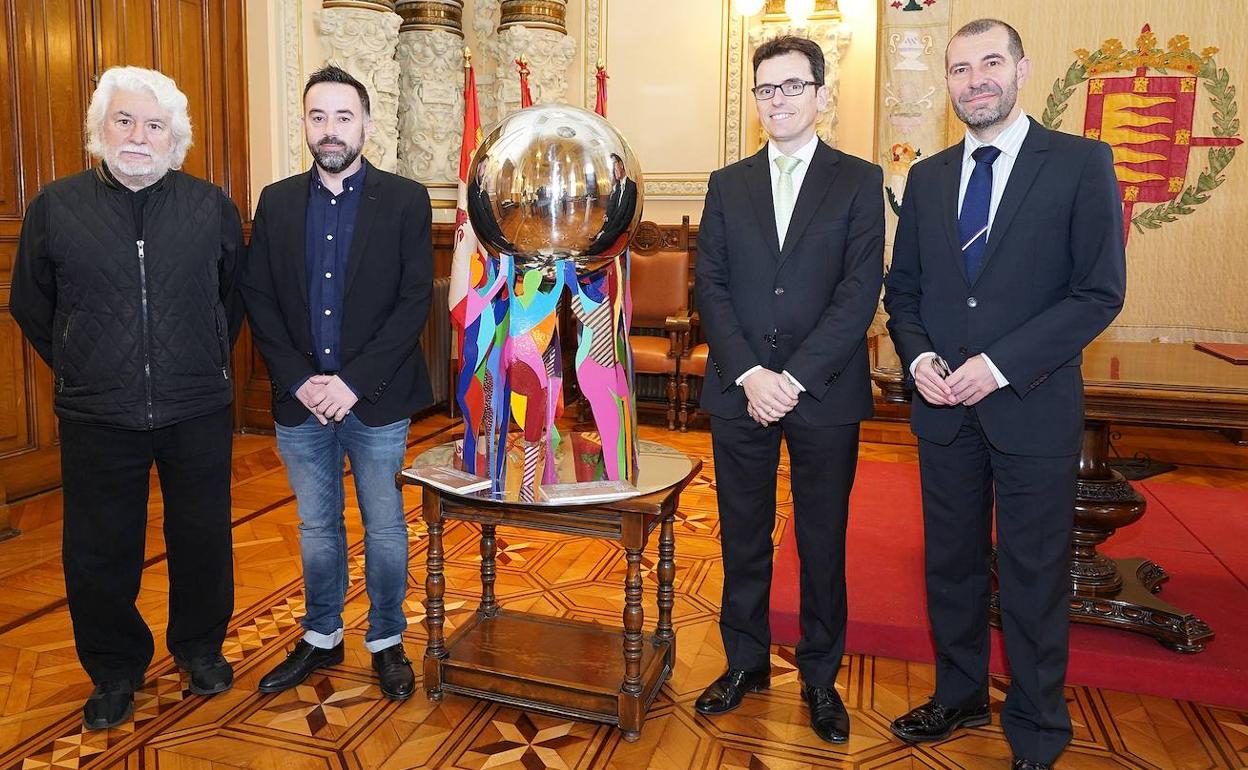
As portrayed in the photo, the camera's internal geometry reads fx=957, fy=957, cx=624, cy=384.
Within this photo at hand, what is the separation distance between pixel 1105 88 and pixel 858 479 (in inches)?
124

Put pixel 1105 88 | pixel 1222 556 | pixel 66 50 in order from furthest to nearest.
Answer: pixel 1105 88
pixel 66 50
pixel 1222 556

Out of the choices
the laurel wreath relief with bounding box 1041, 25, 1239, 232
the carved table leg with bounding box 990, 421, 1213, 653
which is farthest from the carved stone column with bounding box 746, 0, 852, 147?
the carved table leg with bounding box 990, 421, 1213, 653

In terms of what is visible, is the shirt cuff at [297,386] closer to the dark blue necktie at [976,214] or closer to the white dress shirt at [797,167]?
the white dress shirt at [797,167]

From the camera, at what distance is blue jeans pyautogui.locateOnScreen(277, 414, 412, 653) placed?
2660 mm

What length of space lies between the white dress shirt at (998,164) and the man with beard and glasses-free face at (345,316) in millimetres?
1373

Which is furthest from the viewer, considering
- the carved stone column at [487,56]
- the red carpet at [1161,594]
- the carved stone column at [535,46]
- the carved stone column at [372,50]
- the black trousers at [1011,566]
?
the carved stone column at [487,56]

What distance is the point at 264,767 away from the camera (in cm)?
239

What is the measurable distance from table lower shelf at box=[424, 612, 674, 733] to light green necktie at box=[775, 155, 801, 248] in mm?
1212

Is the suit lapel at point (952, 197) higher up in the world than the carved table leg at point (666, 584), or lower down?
higher up

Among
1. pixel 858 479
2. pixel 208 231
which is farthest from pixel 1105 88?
pixel 208 231

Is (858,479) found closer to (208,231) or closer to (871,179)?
(871,179)

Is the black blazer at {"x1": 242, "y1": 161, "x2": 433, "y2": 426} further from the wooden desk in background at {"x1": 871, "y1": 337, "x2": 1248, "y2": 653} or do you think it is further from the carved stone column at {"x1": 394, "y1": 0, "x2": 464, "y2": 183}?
the carved stone column at {"x1": 394, "y1": 0, "x2": 464, "y2": 183}

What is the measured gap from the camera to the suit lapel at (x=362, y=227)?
2582 mm

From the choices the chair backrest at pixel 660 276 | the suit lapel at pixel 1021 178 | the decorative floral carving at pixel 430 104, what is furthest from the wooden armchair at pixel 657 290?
the suit lapel at pixel 1021 178
